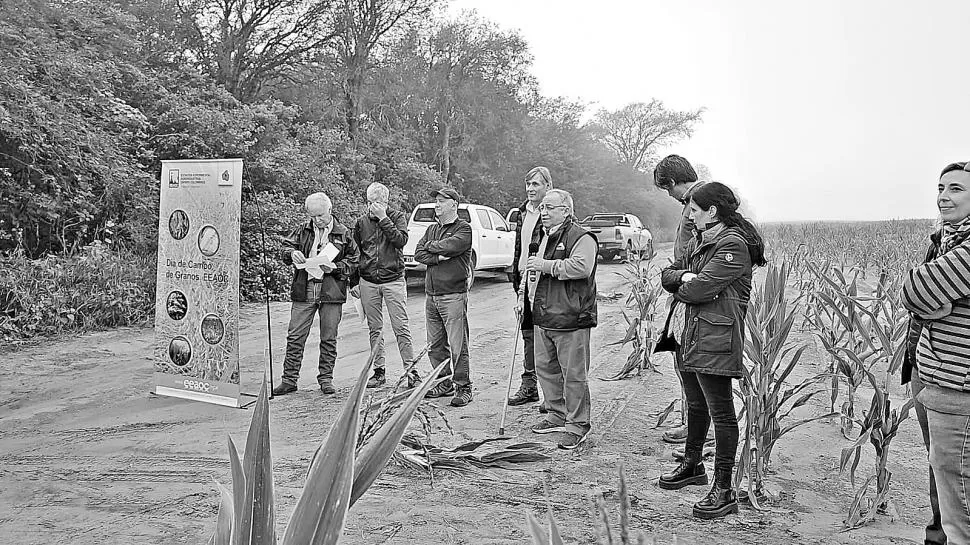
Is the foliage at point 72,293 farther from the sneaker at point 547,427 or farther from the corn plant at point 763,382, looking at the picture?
the corn plant at point 763,382

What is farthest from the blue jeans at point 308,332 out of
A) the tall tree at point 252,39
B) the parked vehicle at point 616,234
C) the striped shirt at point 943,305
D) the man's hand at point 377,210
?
the parked vehicle at point 616,234

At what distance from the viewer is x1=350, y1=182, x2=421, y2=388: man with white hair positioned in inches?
263

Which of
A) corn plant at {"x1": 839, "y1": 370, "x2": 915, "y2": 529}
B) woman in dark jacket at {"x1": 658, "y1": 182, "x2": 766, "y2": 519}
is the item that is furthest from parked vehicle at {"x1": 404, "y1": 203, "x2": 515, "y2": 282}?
corn plant at {"x1": 839, "y1": 370, "x2": 915, "y2": 529}

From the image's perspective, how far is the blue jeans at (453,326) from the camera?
634cm

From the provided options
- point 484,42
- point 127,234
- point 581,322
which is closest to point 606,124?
point 484,42

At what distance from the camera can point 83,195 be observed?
1066 cm

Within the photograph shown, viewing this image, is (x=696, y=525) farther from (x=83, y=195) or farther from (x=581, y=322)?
(x=83, y=195)

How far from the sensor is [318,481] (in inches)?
39.0

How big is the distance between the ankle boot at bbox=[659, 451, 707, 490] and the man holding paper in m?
3.35

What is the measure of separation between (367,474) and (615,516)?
131 inches

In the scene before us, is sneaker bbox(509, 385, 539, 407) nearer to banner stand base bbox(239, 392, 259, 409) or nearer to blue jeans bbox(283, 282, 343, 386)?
blue jeans bbox(283, 282, 343, 386)

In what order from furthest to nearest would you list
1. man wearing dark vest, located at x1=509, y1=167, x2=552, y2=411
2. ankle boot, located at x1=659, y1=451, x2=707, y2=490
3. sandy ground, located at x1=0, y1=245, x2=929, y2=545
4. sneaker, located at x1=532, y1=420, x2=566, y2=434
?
1. man wearing dark vest, located at x1=509, y1=167, x2=552, y2=411
2. sneaker, located at x1=532, y1=420, x2=566, y2=434
3. ankle boot, located at x1=659, y1=451, x2=707, y2=490
4. sandy ground, located at x1=0, y1=245, x2=929, y2=545

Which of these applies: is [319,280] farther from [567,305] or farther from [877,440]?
[877,440]

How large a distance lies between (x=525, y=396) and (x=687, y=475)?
2.29 m
